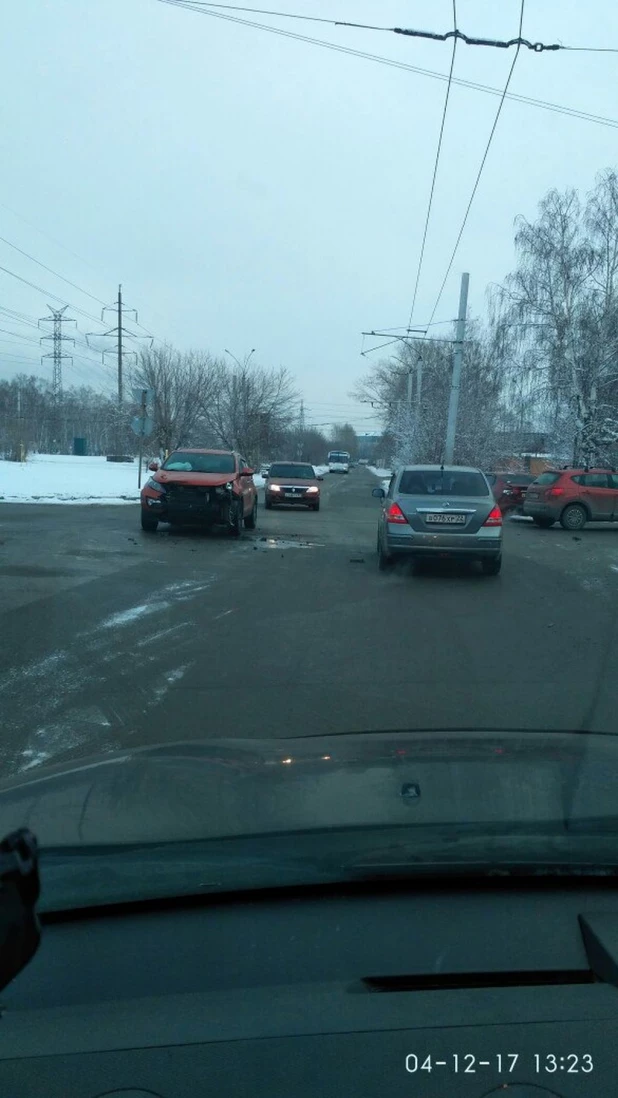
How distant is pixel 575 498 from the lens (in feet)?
81.1

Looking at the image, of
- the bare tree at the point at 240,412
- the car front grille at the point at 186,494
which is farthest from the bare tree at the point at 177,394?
the car front grille at the point at 186,494

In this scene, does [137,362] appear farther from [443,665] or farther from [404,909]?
[404,909]

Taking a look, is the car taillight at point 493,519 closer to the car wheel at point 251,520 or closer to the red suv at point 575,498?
the car wheel at point 251,520

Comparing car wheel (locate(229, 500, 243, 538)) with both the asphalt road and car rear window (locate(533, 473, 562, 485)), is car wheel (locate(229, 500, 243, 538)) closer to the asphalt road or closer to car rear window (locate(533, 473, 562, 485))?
A: the asphalt road

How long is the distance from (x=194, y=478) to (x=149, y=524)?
4.55ft

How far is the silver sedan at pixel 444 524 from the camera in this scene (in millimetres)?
13789

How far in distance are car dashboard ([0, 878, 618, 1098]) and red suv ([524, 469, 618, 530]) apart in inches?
906

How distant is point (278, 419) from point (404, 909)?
62542mm

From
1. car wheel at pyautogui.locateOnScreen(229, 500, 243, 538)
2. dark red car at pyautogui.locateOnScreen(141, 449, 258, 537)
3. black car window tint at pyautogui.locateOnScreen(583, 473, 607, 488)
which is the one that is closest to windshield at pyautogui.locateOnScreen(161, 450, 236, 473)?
dark red car at pyautogui.locateOnScreen(141, 449, 258, 537)

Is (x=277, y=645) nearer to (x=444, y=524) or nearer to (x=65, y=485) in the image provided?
(x=444, y=524)

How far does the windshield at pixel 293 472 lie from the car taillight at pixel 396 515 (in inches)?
707

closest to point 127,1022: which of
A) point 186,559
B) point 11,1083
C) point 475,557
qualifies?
point 11,1083

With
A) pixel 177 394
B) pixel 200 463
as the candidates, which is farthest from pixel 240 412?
pixel 200 463

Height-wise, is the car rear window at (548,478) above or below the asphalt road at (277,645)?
above
